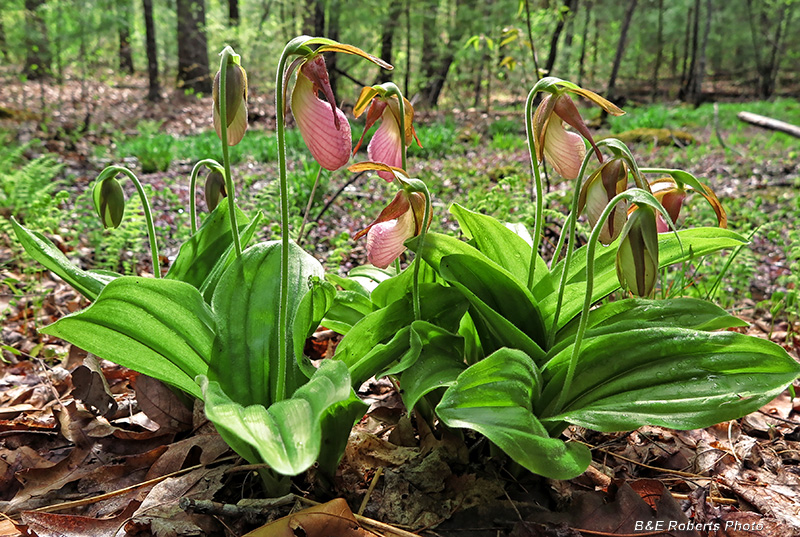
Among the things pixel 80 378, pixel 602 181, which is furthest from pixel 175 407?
pixel 602 181

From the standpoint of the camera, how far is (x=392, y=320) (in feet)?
4.07

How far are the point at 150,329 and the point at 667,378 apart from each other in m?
1.12

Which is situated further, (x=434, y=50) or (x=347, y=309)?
(x=434, y=50)

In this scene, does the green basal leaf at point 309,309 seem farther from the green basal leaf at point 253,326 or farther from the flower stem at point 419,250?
the flower stem at point 419,250

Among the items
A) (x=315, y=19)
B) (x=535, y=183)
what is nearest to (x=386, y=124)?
(x=535, y=183)

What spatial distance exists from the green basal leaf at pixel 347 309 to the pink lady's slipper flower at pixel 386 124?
34cm

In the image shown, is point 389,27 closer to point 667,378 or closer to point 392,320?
point 392,320

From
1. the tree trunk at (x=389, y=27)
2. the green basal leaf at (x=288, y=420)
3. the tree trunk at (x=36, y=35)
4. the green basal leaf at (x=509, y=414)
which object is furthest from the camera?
the tree trunk at (x=389, y=27)

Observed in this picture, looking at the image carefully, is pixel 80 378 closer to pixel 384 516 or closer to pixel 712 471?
pixel 384 516

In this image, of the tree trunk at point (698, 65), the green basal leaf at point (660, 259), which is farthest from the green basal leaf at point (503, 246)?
the tree trunk at point (698, 65)

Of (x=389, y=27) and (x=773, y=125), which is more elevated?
(x=389, y=27)

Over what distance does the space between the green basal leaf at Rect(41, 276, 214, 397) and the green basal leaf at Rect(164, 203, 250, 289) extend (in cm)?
33

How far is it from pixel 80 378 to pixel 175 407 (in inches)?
11.3

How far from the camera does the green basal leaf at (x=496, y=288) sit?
3.94 feet
